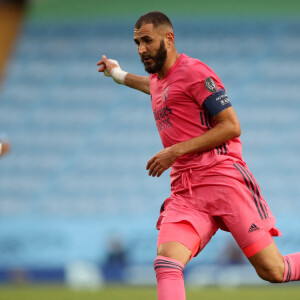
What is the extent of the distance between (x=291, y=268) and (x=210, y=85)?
151 cm

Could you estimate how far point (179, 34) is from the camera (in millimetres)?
19141

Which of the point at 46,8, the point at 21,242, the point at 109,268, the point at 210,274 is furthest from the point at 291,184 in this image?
the point at 46,8

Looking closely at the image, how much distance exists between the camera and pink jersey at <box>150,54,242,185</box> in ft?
16.8

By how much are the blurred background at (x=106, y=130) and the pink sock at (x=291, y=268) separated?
8.11 m

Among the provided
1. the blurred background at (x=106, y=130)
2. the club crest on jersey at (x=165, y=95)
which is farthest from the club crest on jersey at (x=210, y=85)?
the blurred background at (x=106, y=130)

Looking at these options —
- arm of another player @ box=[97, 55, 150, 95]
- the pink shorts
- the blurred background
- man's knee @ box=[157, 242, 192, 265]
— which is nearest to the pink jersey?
the pink shorts

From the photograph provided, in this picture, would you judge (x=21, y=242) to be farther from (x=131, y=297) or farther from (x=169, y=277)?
(x=169, y=277)

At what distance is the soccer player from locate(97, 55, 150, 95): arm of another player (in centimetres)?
70

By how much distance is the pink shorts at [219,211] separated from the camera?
197 inches

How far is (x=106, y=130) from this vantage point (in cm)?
1789

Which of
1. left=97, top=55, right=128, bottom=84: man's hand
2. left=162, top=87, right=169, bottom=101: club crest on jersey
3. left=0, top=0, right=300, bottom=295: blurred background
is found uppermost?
left=0, top=0, right=300, bottom=295: blurred background

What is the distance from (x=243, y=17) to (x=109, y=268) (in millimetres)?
9109

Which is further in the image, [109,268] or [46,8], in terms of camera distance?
[46,8]

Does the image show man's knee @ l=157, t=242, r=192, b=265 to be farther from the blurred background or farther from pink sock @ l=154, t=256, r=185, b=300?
the blurred background
